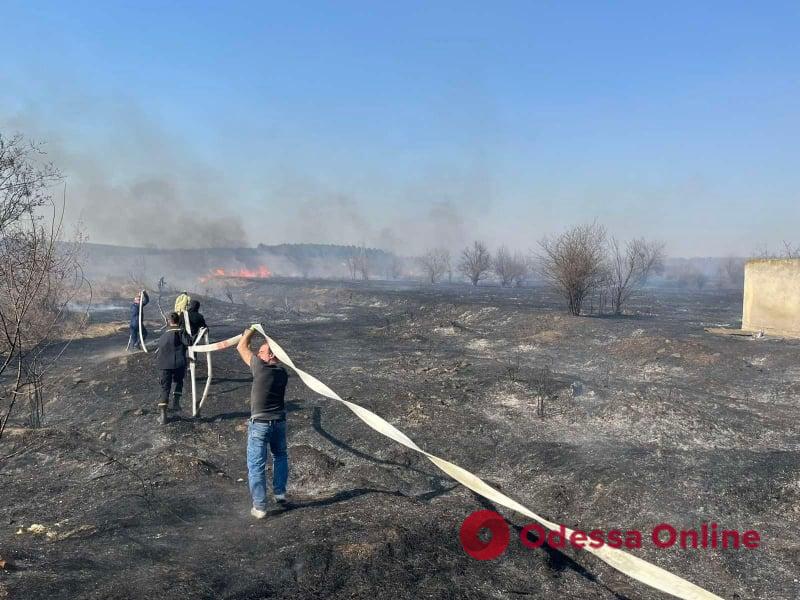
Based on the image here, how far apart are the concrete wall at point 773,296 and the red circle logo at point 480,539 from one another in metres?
15.5

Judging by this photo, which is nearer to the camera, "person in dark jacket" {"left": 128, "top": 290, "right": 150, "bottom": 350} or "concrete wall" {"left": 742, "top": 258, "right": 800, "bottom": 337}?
"person in dark jacket" {"left": 128, "top": 290, "right": 150, "bottom": 350}

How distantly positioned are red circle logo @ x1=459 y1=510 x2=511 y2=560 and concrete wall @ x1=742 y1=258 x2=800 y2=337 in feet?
50.8

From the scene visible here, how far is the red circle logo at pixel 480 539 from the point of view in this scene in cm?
442

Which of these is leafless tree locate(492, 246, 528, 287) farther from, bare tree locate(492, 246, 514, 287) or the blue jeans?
the blue jeans

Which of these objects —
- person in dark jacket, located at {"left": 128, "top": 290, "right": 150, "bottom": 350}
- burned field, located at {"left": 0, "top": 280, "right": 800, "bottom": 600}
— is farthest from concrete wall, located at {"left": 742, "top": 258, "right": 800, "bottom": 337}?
person in dark jacket, located at {"left": 128, "top": 290, "right": 150, "bottom": 350}

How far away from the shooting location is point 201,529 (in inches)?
192

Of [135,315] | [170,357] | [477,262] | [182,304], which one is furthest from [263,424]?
[477,262]

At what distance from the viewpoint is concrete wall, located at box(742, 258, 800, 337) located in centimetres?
1599

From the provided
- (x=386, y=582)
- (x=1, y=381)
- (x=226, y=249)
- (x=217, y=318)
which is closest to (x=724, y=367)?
(x=386, y=582)

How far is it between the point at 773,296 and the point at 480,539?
16387 millimetres

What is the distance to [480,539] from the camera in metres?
4.66

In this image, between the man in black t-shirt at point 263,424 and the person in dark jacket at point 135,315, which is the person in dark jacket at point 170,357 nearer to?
the man in black t-shirt at point 263,424

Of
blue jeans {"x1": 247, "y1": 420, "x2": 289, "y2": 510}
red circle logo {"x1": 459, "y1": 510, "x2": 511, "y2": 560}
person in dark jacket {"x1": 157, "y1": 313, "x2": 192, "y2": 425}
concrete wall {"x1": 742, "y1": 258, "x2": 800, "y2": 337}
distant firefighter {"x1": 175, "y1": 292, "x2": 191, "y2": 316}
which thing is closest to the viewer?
red circle logo {"x1": 459, "y1": 510, "x2": 511, "y2": 560}

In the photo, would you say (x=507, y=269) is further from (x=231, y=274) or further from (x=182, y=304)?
(x=182, y=304)
